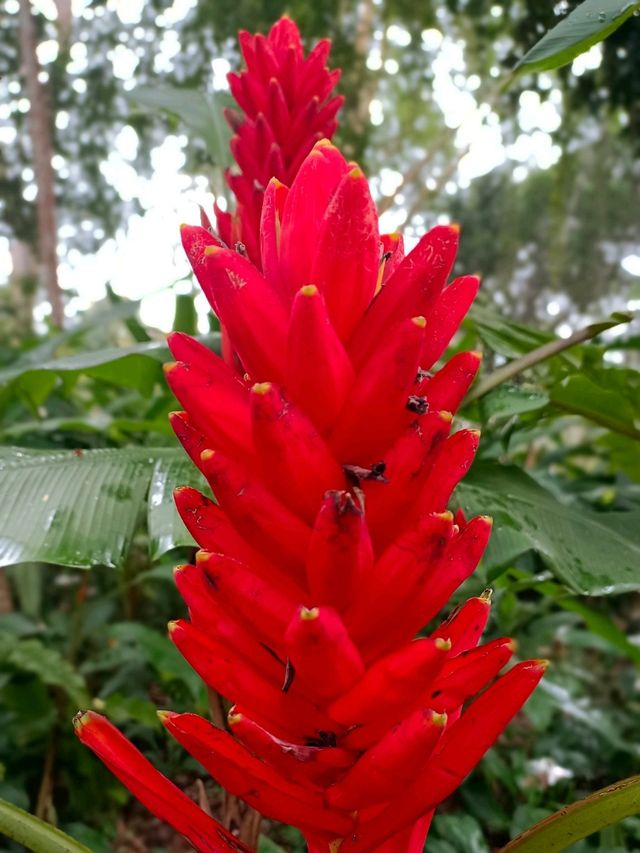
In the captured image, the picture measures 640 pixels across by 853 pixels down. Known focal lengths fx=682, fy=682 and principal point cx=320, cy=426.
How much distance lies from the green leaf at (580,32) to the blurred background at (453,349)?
268 mm

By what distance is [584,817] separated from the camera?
47 centimetres

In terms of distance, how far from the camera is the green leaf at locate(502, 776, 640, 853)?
0.46 meters

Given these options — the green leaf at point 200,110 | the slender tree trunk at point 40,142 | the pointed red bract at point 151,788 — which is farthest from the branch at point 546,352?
the slender tree trunk at point 40,142

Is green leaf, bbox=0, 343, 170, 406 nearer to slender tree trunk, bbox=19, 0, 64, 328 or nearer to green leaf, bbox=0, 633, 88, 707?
green leaf, bbox=0, 633, 88, 707

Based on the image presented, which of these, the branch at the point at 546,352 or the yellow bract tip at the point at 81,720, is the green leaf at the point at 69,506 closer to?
the yellow bract tip at the point at 81,720

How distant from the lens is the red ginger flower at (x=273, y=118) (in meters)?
1.00

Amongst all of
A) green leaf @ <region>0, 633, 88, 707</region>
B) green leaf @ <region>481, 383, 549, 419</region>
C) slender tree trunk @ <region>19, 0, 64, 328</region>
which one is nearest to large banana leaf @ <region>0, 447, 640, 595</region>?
green leaf @ <region>481, 383, 549, 419</region>

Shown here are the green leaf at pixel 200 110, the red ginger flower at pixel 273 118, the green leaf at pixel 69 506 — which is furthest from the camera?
the green leaf at pixel 200 110

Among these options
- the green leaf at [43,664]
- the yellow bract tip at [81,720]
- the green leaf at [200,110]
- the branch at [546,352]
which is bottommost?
the green leaf at [43,664]

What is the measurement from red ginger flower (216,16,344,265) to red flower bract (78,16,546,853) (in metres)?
0.53

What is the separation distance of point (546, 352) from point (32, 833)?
0.77 meters

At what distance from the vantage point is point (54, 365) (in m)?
1.15

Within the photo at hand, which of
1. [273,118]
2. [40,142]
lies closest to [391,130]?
[40,142]

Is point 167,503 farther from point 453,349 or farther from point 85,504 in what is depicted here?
point 453,349
